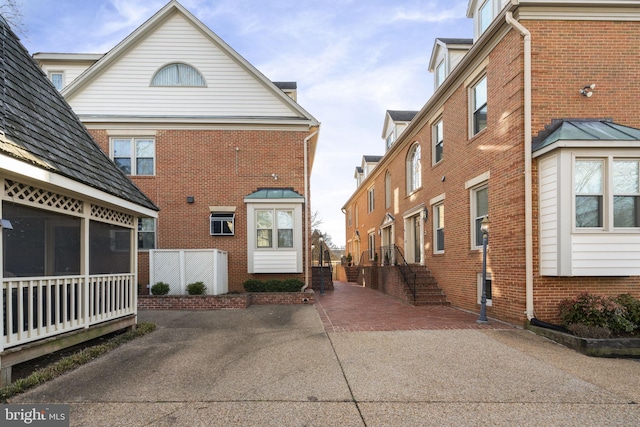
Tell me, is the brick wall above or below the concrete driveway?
above

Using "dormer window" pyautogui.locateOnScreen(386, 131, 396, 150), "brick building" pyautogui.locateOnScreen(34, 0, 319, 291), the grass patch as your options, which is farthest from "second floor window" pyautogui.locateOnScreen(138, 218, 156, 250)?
"dormer window" pyautogui.locateOnScreen(386, 131, 396, 150)

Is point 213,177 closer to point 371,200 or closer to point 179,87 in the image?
point 179,87

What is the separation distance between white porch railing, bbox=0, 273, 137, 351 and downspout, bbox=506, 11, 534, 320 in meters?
7.81

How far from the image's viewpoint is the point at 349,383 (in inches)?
188

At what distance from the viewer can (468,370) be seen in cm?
527

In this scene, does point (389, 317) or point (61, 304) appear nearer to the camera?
point (61, 304)

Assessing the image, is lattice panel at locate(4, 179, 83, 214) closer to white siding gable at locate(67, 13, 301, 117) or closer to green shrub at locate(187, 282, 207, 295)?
green shrub at locate(187, 282, 207, 295)

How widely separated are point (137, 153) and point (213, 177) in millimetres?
2763

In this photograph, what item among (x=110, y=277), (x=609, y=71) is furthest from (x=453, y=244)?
(x=110, y=277)

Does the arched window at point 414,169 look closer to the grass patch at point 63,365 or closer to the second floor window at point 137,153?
the second floor window at point 137,153

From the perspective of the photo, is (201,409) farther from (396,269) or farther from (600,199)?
(396,269)

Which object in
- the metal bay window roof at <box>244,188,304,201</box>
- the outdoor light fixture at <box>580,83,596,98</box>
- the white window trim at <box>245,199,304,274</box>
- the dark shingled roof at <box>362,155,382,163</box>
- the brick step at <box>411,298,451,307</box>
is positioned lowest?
the brick step at <box>411,298,451,307</box>

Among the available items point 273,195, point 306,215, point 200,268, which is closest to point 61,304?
point 200,268

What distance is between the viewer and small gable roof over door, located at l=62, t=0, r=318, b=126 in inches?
517
